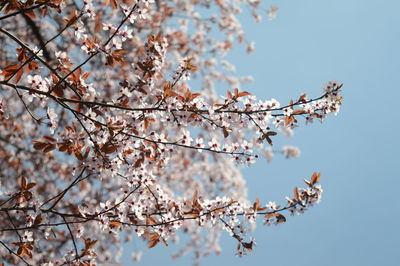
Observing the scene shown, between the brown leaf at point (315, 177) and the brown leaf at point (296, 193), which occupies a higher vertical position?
the brown leaf at point (315, 177)

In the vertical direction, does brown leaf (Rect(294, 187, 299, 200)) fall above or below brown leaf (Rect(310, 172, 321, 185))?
below

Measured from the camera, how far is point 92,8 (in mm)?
2275

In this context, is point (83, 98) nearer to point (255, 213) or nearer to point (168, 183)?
point (255, 213)

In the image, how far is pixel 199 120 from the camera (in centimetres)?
255

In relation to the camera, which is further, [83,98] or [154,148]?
[154,148]

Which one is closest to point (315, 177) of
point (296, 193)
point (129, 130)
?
point (296, 193)

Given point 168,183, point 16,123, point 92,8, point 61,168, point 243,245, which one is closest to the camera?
point 92,8

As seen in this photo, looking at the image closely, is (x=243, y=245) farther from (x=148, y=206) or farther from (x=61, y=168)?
(x=61, y=168)

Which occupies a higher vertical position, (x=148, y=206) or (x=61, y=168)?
(x=61, y=168)

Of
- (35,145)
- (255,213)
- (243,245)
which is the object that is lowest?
(243,245)

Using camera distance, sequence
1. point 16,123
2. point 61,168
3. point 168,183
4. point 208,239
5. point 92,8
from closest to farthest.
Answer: point 92,8 < point 16,123 < point 61,168 < point 168,183 < point 208,239

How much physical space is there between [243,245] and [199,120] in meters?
0.99

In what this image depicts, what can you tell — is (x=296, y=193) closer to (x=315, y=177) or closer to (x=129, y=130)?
(x=315, y=177)

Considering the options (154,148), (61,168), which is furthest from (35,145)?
(61,168)
